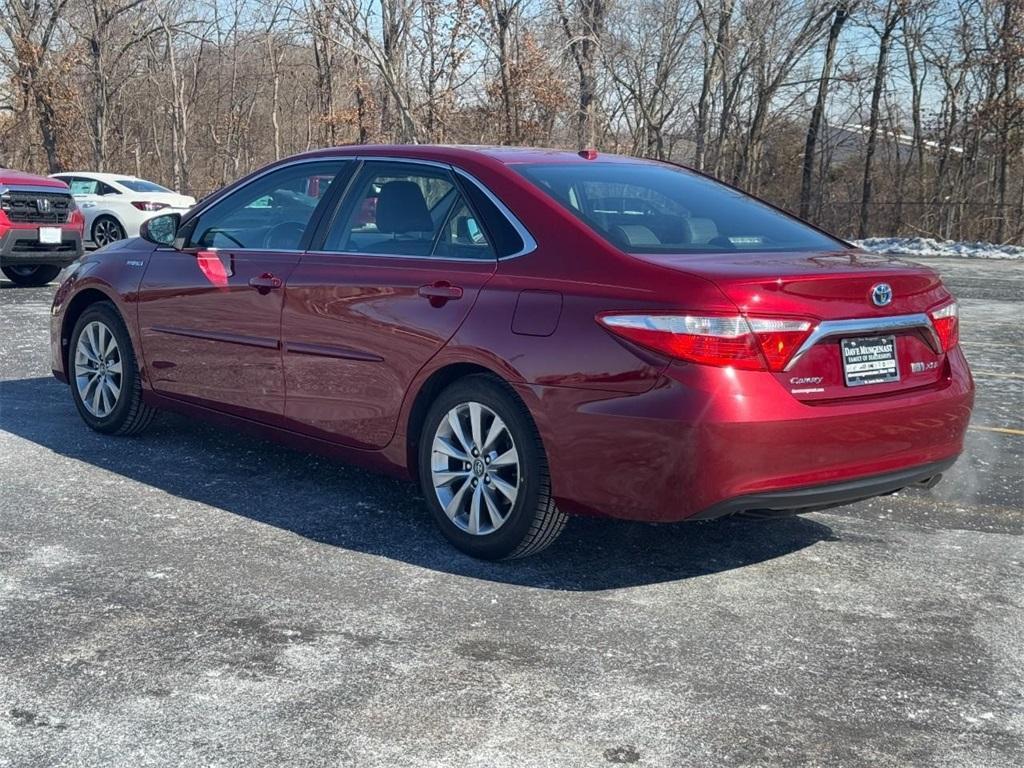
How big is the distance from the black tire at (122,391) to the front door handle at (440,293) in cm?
231

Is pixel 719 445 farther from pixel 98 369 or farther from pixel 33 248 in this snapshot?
pixel 33 248

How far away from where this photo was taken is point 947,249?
26.0 metres

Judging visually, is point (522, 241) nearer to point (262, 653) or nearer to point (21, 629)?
point (262, 653)

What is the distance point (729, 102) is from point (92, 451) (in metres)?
30.6

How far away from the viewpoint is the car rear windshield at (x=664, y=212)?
4441 mm

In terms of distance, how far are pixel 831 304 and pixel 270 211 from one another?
2871 millimetres

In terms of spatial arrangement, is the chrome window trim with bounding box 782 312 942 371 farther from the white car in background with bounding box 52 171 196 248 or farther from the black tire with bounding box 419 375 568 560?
the white car in background with bounding box 52 171 196 248

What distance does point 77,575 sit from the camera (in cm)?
429

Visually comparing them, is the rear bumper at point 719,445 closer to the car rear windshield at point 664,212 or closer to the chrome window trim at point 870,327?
the chrome window trim at point 870,327

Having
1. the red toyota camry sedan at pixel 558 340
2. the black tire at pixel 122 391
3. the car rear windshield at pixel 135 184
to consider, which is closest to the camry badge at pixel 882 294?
the red toyota camry sedan at pixel 558 340

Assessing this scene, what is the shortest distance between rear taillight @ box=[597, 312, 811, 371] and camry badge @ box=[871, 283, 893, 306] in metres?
0.34

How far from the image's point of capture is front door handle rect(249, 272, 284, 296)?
5309mm

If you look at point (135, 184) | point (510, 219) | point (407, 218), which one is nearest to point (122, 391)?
point (407, 218)

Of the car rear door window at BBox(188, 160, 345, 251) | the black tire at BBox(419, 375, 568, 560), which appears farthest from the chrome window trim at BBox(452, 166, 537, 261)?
the car rear door window at BBox(188, 160, 345, 251)
